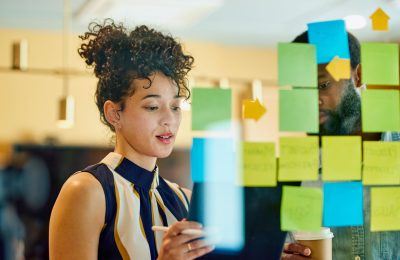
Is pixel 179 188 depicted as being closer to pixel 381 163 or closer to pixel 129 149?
pixel 129 149

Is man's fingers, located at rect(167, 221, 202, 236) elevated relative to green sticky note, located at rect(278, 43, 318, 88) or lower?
lower

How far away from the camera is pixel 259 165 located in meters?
1.27

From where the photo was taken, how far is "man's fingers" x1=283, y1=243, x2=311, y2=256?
1.20 metres

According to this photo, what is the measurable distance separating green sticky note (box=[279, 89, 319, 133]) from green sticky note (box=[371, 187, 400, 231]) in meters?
0.21

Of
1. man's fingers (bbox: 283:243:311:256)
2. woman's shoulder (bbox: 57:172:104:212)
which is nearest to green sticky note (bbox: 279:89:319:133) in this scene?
man's fingers (bbox: 283:243:311:256)

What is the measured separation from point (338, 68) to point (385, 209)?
322 mm

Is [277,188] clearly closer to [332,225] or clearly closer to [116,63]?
[332,225]

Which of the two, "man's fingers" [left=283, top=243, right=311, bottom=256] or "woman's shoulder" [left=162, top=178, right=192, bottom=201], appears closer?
"man's fingers" [left=283, top=243, right=311, bottom=256]

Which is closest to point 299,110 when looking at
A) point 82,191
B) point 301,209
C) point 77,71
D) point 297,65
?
point 297,65

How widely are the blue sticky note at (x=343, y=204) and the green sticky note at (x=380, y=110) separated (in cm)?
13

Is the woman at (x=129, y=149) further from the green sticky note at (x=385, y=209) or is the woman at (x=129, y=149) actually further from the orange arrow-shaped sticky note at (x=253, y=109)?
the green sticky note at (x=385, y=209)

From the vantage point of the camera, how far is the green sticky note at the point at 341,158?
1.33 meters

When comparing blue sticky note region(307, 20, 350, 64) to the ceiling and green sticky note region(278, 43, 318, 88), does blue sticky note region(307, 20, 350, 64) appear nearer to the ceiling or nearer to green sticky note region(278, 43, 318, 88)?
green sticky note region(278, 43, 318, 88)

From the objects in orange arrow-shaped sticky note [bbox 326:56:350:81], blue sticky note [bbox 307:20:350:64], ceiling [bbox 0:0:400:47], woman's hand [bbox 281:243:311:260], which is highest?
ceiling [bbox 0:0:400:47]
